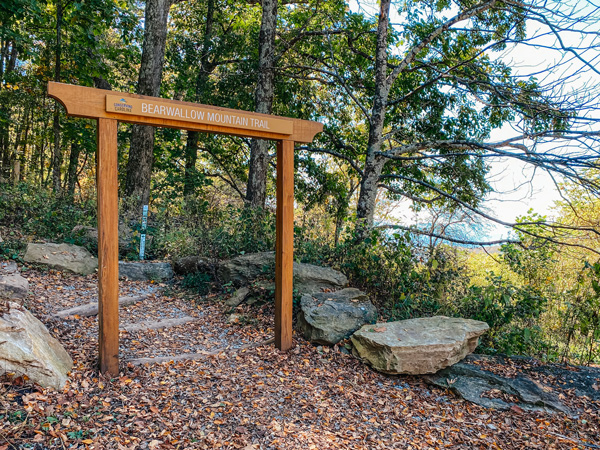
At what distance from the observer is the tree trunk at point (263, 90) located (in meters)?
8.85

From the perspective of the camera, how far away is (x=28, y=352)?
355cm

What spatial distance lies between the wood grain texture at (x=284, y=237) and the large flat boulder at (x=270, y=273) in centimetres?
98

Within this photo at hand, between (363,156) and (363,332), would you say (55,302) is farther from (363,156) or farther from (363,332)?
(363,156)

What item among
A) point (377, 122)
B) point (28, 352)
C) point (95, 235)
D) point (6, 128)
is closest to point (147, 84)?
point (95, 235)

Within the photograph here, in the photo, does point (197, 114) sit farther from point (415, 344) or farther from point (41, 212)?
point (41, 212)

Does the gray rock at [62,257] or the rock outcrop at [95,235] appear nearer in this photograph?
the gray rock at [62,257]

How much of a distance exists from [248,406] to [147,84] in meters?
8.26

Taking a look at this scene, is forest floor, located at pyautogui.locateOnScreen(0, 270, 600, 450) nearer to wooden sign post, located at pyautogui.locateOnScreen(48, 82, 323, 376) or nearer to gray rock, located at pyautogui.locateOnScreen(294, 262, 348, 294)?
wooden sign post, located at pyautogui.locateOnScreen(48, 82, 323, 376)

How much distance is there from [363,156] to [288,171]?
7.09 m

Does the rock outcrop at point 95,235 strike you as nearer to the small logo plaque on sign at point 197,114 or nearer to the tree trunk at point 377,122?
the tree trunk at point 377,122

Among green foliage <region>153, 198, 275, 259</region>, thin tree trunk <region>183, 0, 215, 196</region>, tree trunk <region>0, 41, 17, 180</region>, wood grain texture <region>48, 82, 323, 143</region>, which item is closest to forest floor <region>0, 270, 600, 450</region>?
green foliage <region>153, 198, 275, 259</region>

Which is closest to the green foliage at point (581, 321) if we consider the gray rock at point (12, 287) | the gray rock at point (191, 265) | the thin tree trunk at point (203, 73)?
the gray rock at point (191, 265)

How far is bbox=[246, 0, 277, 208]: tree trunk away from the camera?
29.0 feet

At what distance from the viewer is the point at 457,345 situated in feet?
15.9
